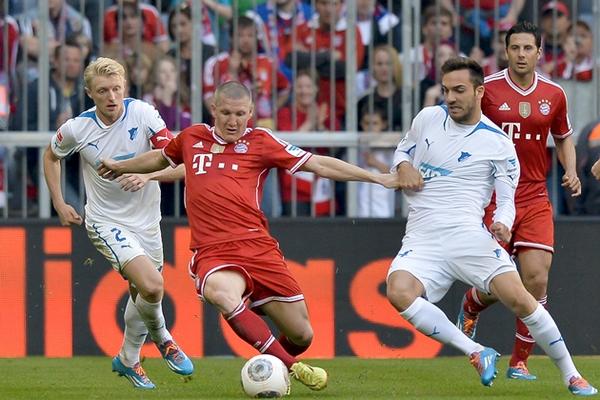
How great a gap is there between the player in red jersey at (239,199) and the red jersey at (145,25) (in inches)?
133

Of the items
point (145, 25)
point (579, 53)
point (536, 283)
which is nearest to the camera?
point (536, 283)

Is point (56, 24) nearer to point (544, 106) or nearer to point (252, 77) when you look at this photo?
point (252, 77)

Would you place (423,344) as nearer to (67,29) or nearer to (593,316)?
(593,316)

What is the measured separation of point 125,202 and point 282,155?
4.89ft

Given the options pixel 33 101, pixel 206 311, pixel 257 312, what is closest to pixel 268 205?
pixel 206 311

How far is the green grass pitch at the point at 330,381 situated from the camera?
8.92 meters

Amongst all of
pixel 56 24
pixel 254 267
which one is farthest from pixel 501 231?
pixel 56 24

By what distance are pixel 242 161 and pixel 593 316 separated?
164 inches

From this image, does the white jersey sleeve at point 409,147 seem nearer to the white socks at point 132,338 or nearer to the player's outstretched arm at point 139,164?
the player's outstretched arm at point 139,164

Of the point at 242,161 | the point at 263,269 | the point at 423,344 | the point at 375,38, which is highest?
the point at 375,38

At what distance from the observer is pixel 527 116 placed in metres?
9.98

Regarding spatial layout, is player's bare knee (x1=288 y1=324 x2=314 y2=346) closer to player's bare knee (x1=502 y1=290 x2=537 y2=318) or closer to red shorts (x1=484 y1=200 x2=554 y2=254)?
player's bare knee (x1=502 y1=290 x2=537 y2=318)

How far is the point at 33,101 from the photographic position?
12242 millimetres

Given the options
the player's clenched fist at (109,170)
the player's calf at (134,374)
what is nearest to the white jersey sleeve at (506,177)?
the player's clenched fist at (109,170)
